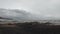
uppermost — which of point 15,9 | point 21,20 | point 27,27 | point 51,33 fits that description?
point 15,9

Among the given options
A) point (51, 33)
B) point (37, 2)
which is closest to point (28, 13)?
point (37, 2)

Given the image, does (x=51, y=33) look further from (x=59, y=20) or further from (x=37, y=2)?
(x=37, y=2)

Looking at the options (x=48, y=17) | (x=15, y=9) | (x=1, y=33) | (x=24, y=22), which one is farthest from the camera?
(x=15, y=9)

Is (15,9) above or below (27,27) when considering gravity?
above

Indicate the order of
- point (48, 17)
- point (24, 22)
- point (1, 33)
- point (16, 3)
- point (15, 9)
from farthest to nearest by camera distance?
point (16, 3)
point (15, 9)
point (48, 17)
point (1, 33)
point (24, 22)

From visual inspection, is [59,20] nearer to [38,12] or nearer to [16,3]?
[38,12]

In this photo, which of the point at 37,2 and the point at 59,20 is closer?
the point at 59,20

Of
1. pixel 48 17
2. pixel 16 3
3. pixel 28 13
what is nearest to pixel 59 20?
pixel 48 17
